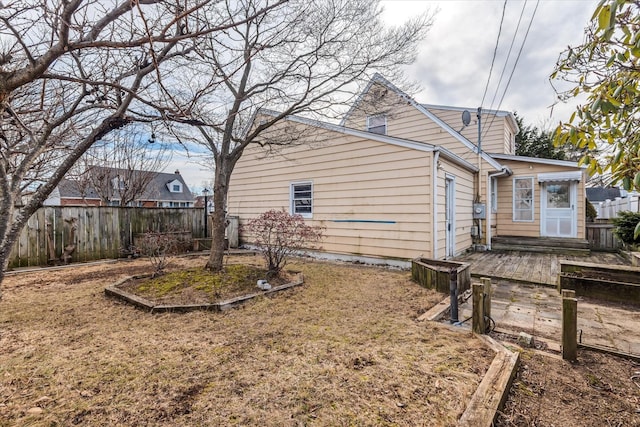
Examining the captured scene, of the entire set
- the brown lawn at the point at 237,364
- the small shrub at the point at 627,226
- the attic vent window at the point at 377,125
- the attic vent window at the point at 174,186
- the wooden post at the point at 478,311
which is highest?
the attic vent window at the point at 377,125

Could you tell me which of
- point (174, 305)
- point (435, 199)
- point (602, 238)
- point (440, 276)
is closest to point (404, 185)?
point (435, 199)

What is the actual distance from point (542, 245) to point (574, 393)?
8693 mm

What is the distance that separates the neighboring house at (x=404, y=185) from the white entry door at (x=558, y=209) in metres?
0.03

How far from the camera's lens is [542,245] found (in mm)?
9359

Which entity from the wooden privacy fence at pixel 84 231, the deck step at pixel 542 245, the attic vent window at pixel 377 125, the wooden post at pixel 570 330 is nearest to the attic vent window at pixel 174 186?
the wooden privacy fence at pixel 84 231

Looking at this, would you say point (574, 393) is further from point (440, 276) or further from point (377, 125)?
point (377, 125)

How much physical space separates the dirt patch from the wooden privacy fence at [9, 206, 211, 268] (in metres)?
8.58

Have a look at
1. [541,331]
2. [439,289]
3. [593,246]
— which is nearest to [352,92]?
[439,289]

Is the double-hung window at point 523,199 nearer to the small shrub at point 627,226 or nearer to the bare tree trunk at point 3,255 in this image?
the small shrub at point 627,226

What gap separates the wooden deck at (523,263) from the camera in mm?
6031

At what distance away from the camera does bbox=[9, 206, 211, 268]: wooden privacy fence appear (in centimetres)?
726

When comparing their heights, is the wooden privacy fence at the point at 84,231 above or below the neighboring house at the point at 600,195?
below

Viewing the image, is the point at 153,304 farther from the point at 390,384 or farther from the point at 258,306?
the point at 390,384

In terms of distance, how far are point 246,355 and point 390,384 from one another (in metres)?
1.39
